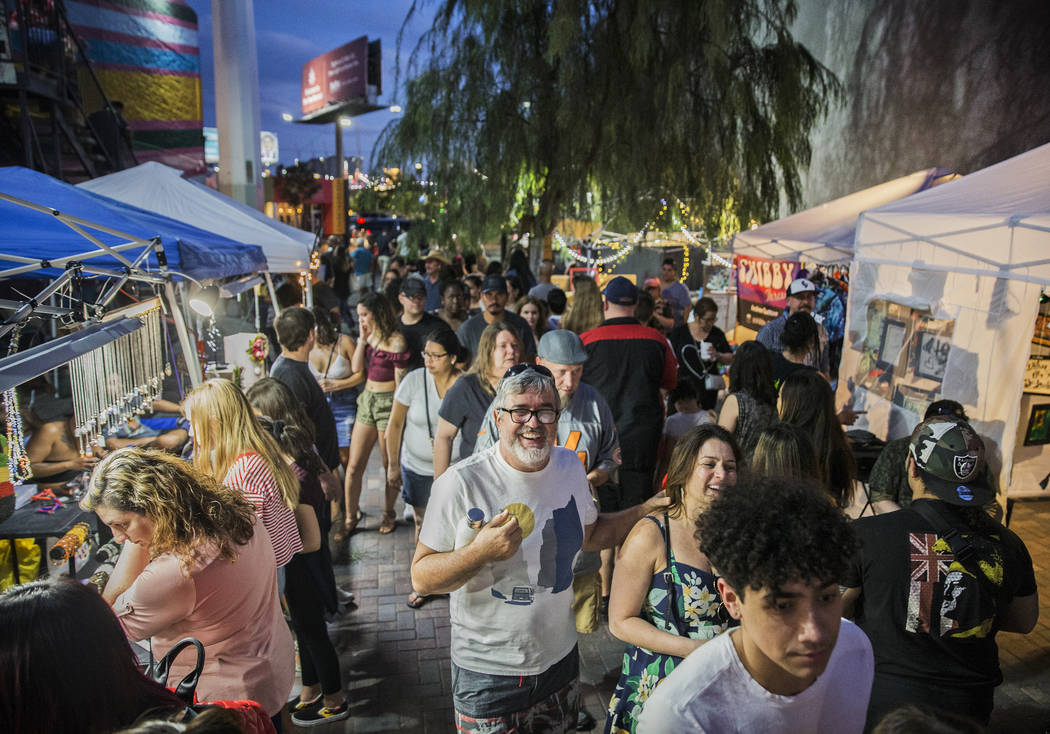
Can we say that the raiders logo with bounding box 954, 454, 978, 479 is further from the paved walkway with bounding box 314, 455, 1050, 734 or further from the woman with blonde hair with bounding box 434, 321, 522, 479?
the woman with blonde hair with bounding box 434, 321, 522, 479

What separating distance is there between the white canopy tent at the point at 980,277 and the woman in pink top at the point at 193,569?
15.4 feet

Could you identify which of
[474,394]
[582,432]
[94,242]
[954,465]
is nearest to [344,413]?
[474,394]

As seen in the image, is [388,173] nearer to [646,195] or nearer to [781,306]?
[646,195]

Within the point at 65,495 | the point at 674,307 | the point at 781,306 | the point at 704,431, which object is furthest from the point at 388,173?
the point at 704,431

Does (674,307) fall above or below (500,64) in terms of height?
below

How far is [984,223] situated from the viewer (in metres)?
4.66

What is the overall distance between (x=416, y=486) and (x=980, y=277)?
16.0 feet

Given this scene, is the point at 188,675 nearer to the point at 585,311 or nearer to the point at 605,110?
the point at 585,311

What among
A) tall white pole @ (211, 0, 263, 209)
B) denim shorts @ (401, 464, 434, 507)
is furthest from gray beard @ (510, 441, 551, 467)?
tall white pole @ (211, 0, 263, 209)

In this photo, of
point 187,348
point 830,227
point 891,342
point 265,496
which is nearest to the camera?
point 265,496

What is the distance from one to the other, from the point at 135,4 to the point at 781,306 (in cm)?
1846

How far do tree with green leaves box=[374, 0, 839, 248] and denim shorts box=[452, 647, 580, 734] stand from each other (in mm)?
10270

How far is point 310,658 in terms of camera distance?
3564 mm

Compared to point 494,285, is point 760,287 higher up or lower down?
lower down
